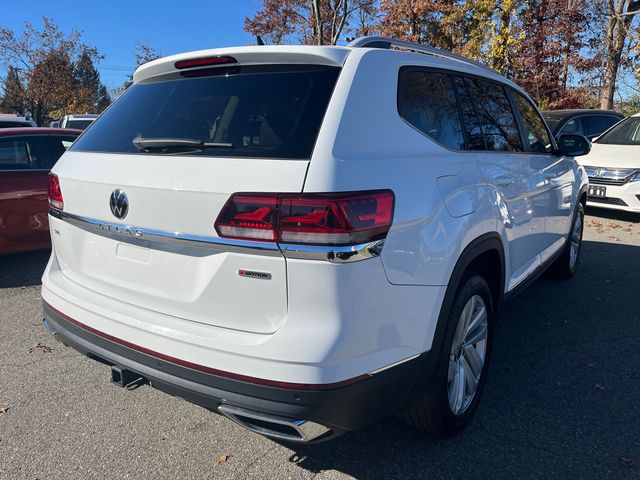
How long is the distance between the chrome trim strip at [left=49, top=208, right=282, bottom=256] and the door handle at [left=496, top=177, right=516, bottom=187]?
165cm

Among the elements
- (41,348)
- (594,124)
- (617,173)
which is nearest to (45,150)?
(41,348)

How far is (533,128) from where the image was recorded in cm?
404

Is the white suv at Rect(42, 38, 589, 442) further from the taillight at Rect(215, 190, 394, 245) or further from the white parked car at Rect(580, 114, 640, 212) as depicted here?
the white parked car at Rect(580, 114, 640, 212)

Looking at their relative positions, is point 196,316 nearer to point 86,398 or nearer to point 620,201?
point 86,398

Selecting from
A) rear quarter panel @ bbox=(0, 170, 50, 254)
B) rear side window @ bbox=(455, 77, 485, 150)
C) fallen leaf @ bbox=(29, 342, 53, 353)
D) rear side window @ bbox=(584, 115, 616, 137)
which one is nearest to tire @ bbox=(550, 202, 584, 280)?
rear side window @ bbox=(455, 77, 485, 150)

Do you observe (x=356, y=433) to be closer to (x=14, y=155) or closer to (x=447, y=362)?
(x=447, y=362)

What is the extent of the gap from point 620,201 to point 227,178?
Answer: 793cm

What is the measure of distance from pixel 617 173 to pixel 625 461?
21.8ft

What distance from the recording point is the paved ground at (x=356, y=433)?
2502mm

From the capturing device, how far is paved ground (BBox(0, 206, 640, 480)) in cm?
250

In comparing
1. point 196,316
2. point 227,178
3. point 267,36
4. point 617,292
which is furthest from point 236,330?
point 267,36

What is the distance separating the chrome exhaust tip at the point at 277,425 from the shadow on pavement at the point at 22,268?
14.3 ft

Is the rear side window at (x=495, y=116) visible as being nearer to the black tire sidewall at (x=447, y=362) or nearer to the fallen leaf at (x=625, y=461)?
the black tire sidewall at (x=447, y=362)

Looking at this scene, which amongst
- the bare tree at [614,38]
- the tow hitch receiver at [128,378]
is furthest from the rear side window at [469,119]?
the bare tree at [614,38]
